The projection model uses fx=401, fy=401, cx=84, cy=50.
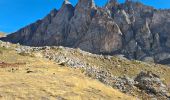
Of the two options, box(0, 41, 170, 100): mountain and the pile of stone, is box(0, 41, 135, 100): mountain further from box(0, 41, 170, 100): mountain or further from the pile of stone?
the pile of stone

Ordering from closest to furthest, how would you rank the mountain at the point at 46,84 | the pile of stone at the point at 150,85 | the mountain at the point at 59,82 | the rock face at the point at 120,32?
the mountain at the point at 46,84 < the mountain at the point at 59,82 < the pile of stone at the point at 150,85 < the rock face at the point at 120,32

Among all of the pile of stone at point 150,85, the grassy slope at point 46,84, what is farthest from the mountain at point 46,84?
the pile of stone at point 150,85

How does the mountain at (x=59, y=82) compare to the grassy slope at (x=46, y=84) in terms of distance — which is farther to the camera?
the mountain at (x=59, y=82)

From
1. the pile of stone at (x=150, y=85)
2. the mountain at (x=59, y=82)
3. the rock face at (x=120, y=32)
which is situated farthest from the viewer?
the rock face at (x=120, y=32)

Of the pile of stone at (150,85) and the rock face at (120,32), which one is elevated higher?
the rock face at (120,32)

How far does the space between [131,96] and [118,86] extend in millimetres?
3249

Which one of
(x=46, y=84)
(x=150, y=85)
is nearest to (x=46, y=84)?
(x=46, y=84)

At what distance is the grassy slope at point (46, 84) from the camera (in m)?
33.8

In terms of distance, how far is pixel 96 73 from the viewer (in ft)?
163

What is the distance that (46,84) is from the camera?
36.9m

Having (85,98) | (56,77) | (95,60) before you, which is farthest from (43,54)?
(85,98)

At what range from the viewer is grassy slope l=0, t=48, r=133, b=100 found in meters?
33.8

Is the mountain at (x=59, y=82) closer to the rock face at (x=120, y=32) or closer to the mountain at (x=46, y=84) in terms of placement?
the mountain at (x=46, y=84)

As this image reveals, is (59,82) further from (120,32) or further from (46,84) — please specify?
(120,32)
